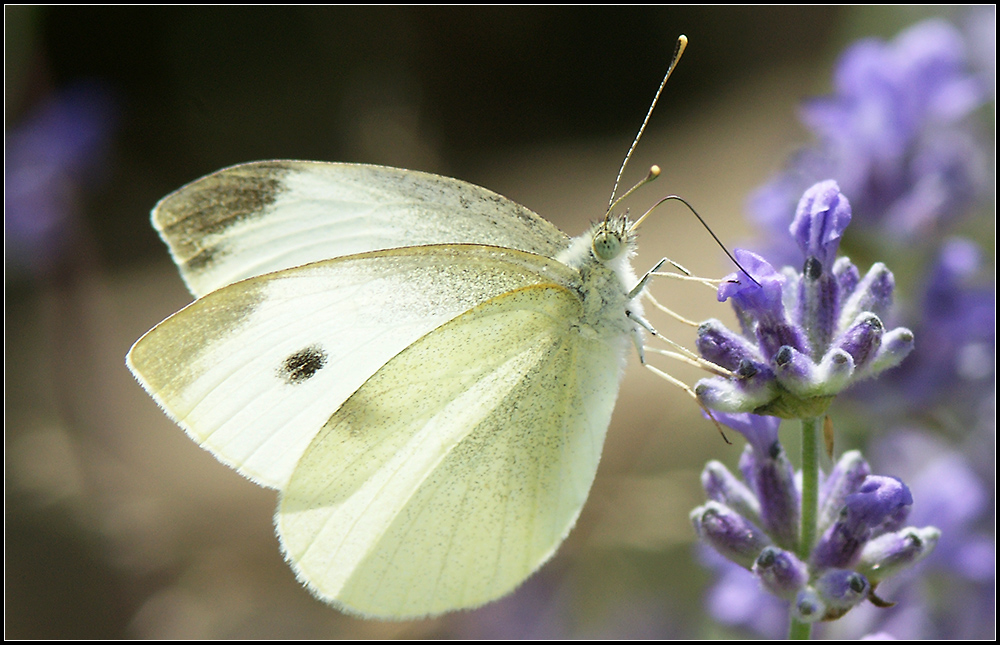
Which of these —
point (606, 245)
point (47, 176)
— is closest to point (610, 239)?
point (606, 245)

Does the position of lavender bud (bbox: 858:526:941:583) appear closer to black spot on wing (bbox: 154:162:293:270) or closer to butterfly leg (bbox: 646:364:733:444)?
butterfly leg (bbox: 646:364:733:444)

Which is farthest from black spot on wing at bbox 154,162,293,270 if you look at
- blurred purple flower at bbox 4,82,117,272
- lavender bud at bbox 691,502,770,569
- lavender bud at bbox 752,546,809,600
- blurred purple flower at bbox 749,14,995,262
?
blurred purple flower at bbox 4,82,117,272

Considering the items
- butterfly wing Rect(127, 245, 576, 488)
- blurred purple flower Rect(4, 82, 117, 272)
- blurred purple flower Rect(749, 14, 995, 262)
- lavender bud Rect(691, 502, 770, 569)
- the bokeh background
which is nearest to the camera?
lavender bud Rect(691, 502, 770, 569)

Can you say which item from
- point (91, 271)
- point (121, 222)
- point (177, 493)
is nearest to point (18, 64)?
point (91, 271)

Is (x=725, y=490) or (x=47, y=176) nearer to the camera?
(x=725, y=490)

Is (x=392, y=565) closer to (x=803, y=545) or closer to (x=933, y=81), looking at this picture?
(x=803, y=545)

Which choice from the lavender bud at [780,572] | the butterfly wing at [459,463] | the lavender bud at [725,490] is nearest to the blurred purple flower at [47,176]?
the butterfly wing at [459,463]

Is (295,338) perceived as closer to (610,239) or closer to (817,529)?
(610,239)
